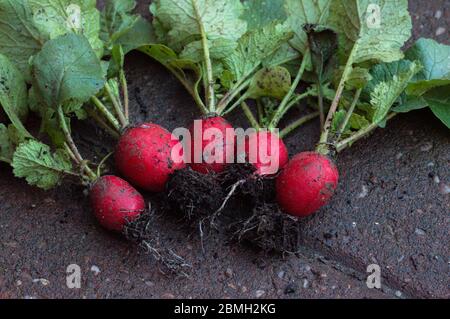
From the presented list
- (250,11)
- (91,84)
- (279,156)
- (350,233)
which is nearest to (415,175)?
(350,233)

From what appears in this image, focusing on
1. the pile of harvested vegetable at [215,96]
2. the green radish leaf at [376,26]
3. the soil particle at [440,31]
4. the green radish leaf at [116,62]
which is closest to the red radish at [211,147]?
the pile of harvested vegetable at [215,96]

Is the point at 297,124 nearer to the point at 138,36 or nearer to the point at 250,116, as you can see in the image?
the point at 250,116

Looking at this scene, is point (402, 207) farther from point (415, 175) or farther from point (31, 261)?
point (31, 261)

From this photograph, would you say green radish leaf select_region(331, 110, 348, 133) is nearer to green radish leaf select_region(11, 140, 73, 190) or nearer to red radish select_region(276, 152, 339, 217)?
red radish select_region(276, 152, 339, 217)

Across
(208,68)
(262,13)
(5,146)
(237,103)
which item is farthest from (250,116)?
(5,146)

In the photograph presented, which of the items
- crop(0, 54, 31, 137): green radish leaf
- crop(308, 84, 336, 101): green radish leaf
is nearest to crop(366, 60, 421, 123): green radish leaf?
crop(308, 84, 336, 101): green radish leaf

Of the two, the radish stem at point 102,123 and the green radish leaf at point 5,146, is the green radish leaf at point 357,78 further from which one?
the green radish leaf at point 5,146
